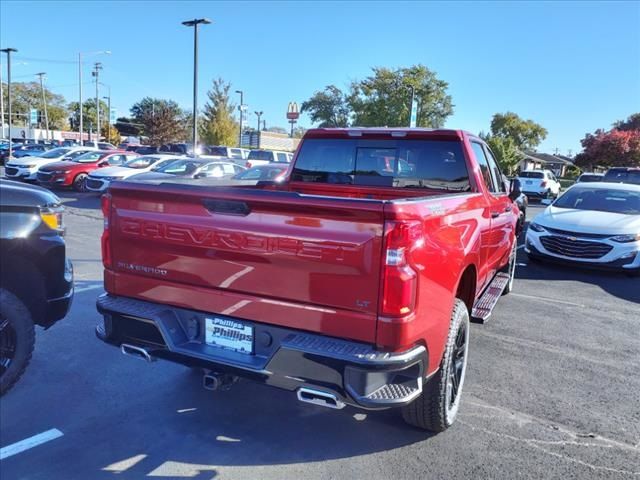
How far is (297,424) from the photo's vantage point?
3535mm

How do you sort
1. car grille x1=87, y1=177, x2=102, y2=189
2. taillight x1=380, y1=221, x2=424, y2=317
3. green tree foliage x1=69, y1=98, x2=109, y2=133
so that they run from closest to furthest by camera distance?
taillight x1=380, y1=221, x2=424, y2=317 → car grille x1=87, y1=177, x2=102, y2=189 → green tree foliage x1=69, y1=98, x2=109, y2=133

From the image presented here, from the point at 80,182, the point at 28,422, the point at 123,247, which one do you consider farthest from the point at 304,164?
the point at 80,182

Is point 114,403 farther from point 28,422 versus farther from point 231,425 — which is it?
point 231,425

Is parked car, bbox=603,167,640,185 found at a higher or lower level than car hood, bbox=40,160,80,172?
higher

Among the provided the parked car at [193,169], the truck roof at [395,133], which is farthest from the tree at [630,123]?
the truck roof at [395,133]

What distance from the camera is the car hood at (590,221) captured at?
830 cm

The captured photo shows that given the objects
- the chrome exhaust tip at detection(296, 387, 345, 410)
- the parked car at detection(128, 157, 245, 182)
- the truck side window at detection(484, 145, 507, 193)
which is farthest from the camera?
the parked car at detection(128, 157, 245, 182)

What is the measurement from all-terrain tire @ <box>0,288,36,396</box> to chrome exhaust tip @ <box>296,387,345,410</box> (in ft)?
7.41

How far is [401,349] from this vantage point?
263 centimetres

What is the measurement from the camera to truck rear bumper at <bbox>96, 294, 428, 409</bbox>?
2580 mm

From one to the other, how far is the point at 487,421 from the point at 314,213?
7.19 feet

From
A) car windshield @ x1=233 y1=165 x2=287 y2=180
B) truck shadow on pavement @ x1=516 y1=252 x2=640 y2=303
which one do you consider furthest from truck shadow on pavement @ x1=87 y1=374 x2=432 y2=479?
car windshield @ x1=233 y1=165 x2=287 y2=180

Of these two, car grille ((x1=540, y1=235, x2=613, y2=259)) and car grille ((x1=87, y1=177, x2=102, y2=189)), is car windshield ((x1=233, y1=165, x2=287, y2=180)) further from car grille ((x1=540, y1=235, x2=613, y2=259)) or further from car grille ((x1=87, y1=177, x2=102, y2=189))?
car grille ((x1=540, y1=235, x2=613, y2=259))

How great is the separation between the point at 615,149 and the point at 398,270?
50733 millimetres
